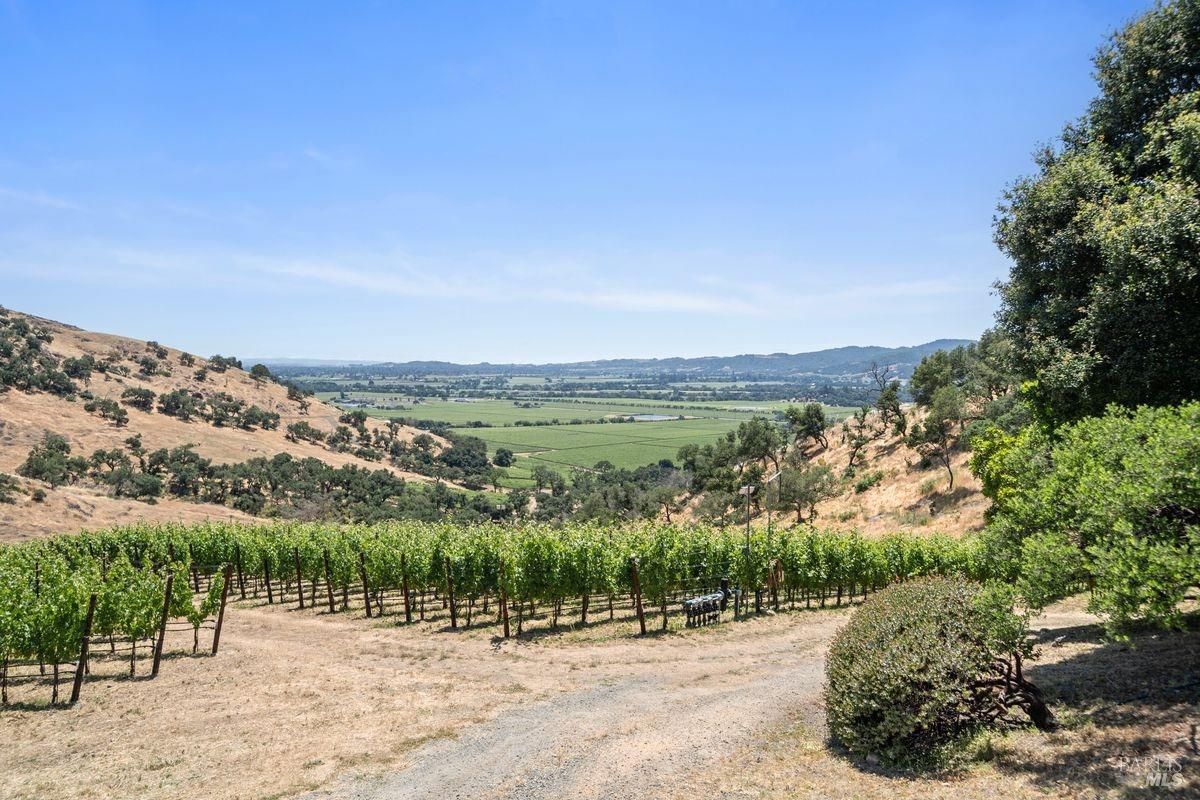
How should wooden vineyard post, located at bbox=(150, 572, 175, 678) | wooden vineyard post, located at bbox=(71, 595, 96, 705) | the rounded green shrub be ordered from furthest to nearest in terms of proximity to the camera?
wooden vineyard post, located at bbox=(150, 572, 175, 678), wooden vineyard post, located at bbox=(71, 595, 96, 705), the rounded green shrub

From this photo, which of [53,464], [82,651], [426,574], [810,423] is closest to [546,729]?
[82,651]

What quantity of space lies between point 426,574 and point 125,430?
7865 cm

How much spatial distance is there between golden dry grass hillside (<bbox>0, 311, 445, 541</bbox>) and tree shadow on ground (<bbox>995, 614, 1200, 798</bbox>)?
205 ft

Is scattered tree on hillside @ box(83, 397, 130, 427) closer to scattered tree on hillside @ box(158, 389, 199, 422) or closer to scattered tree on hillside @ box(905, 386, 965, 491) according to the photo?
scattered tree on hillside @ box(158, 389, 199, 422)

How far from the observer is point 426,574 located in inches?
1172

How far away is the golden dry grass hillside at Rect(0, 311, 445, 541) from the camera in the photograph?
54.4m

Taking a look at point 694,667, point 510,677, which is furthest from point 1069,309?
point 510,677

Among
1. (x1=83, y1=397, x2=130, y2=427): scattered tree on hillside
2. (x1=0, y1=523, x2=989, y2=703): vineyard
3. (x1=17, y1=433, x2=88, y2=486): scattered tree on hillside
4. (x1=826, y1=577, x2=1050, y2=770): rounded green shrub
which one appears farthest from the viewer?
(x1=83, y1=397, x2=130, y2=427): scattered tree on hillside

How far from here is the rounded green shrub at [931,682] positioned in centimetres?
1130

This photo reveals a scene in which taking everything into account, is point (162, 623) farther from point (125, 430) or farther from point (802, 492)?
point (125, 430)

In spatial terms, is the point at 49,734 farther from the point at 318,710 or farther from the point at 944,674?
the point at 944,674

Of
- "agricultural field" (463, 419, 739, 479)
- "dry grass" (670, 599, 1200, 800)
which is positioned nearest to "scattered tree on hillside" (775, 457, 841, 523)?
"dry grass" (670, 599, 1200, 800)

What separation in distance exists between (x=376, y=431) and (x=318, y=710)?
118 metres

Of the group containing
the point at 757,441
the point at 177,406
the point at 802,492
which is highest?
the point at 177,406
